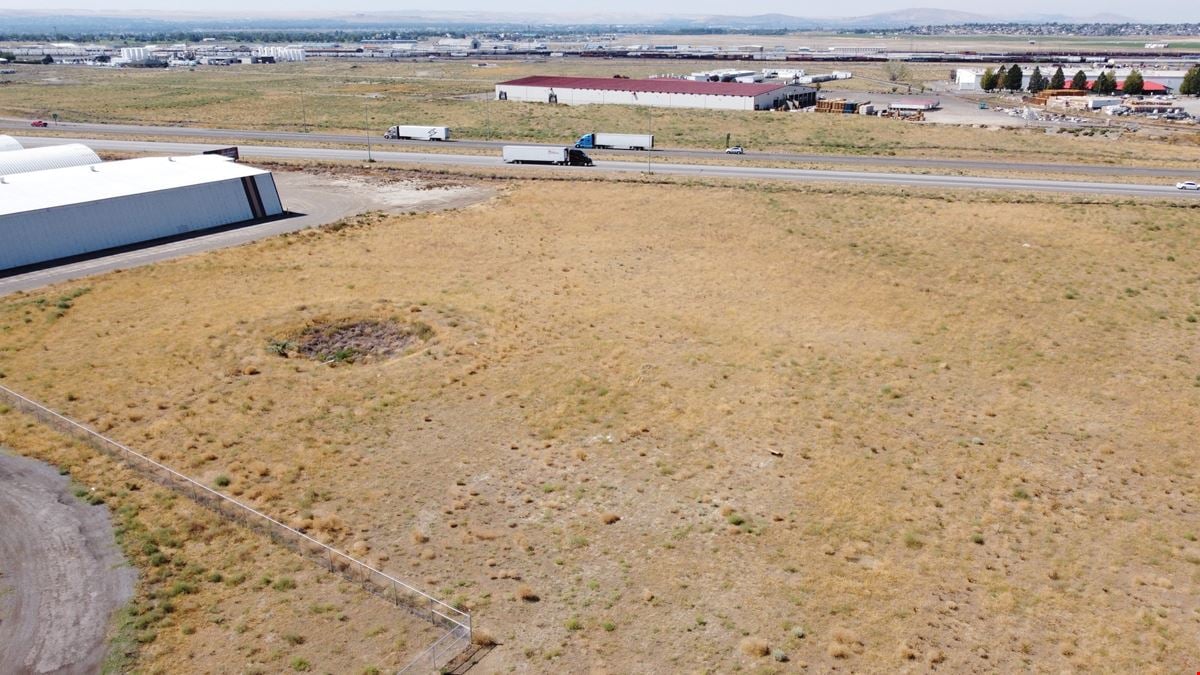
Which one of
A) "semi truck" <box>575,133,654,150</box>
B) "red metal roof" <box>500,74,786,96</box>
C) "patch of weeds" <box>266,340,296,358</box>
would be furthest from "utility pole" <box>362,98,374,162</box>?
"patch of weeds" <box>266,340,296,358</box>

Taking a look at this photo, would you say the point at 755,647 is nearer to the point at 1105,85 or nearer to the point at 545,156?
the point at 545,156

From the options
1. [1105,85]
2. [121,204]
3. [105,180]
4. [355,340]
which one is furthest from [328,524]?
[1105,85]

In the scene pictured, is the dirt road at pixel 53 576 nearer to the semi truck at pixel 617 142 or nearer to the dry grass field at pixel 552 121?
the semi truck at pixel 617 142

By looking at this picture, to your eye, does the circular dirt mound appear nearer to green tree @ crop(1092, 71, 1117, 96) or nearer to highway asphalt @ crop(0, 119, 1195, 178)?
highway asphalt @ crop(0, 119, 1195, 178)

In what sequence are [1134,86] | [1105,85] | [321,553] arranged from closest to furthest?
[321,553] → [1105,85] → [1134,86]

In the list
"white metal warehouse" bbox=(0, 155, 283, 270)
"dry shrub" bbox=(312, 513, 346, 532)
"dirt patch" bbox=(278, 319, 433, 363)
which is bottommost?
"dry shrub" bbox=(312, 513, 346, 532)

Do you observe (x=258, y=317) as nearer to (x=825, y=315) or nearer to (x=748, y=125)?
(x=825, y=315)
